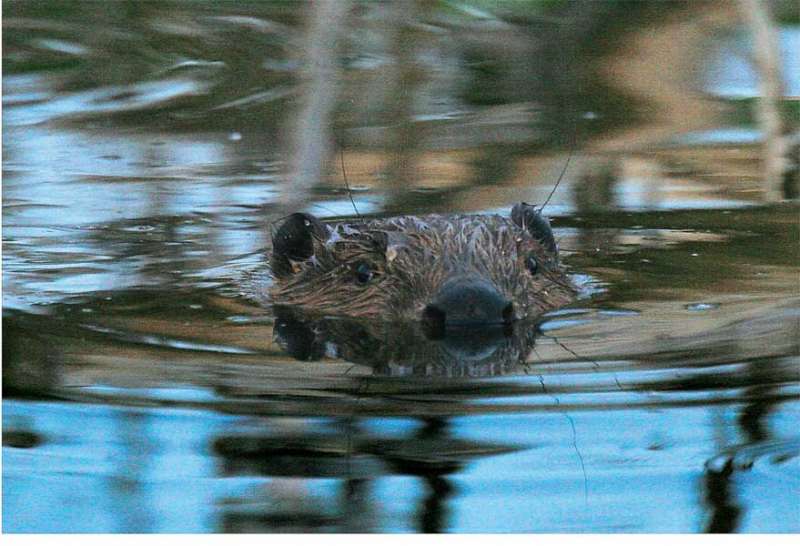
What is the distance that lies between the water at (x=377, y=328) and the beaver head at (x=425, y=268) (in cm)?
14

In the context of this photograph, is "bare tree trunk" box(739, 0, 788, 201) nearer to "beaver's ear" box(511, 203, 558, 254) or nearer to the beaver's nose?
"beaver's ear" box(511, 203, 558, 254)

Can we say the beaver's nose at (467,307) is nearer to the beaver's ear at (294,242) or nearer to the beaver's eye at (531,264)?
the beaver's eye at (531,264)

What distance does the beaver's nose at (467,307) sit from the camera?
554 cm

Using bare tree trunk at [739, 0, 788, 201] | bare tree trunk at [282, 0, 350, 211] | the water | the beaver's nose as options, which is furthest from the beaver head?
bare tree trunk at [739, 0, 788, 201]

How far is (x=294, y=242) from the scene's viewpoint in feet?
21.5

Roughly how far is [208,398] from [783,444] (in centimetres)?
149

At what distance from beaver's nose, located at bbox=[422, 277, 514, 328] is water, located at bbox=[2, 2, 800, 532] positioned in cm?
14

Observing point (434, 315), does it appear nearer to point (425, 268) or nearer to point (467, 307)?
point (467, 307)

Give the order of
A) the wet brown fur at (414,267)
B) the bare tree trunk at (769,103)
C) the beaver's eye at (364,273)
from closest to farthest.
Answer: the wet brown fur at (414,267), the beaver's eye at (364,273), the bare tree trunk at (769,103)

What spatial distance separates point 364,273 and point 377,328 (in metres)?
0.36

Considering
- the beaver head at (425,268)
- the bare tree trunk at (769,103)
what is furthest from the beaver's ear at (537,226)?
the bare tree trunk at (769,103)

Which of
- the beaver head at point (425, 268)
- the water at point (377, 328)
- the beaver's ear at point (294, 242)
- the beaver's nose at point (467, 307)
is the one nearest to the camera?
the water at point (377, 328)

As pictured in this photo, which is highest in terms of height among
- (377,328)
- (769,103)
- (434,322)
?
(434,322)

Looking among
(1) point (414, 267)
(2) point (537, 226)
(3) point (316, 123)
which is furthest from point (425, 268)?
(3) point (316, 123)
